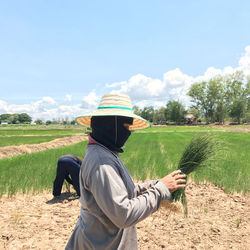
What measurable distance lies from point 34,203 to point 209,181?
13.3 ft

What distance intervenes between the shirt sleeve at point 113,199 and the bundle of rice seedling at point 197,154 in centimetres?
92

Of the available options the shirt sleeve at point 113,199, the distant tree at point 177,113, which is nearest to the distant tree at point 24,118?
the distant tree at point 177,113

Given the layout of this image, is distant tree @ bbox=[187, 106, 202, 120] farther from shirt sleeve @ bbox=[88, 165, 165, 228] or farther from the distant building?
shirt sleeve @ bbox=[88, 165, 165, 228]

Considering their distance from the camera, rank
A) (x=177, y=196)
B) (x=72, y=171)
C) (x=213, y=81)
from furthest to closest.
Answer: (x=213, y=81) → (x=72, y=171) → (x=177, y=196)

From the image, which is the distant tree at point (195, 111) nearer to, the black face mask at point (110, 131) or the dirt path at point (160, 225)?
the dirt path at point (160, 225)

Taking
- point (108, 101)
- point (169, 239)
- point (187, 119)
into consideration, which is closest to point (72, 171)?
point (169, 239)

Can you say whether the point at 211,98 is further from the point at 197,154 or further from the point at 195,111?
the point at 197,154

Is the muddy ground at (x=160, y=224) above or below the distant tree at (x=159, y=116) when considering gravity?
below

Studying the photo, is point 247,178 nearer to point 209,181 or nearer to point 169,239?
point 209,181

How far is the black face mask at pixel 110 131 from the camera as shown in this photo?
1348mm

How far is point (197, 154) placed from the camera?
2.08m

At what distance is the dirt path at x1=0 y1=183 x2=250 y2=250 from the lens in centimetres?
292

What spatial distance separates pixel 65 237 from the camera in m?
3.09

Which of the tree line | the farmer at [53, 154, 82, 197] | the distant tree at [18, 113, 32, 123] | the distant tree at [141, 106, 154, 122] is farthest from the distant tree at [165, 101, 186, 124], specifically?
the distant tree at [18, 113, 32, 123]
